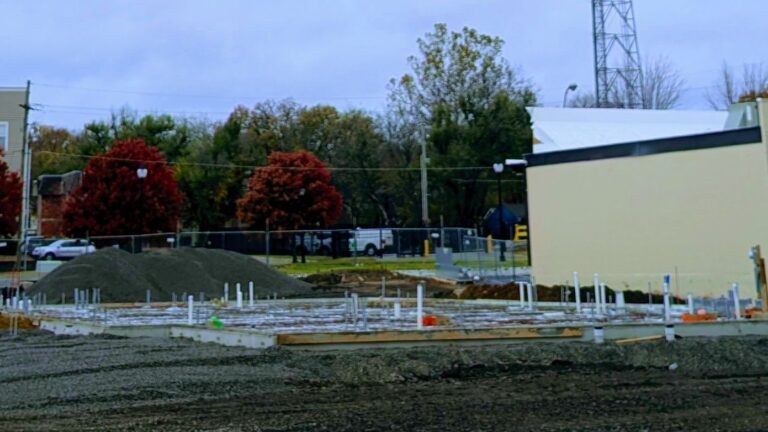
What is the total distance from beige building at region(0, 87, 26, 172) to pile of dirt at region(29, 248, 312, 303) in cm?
3012

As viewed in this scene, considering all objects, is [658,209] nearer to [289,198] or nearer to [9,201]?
[289,198]

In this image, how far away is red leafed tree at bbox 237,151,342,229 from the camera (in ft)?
156

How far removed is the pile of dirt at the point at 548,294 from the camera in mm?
21016

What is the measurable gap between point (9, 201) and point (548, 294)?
30.8 meters

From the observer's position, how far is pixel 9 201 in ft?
137

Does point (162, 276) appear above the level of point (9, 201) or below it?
below

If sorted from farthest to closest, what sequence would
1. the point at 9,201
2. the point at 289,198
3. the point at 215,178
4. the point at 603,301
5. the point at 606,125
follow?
the point at 215,178, the point at 289,198, the point at 9,201, the point at 606,125, the point at 603,301

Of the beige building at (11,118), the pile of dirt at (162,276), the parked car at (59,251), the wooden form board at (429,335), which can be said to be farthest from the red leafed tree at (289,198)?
the wooden form board at (429,335)

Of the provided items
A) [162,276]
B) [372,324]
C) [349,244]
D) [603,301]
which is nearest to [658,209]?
[603,301]

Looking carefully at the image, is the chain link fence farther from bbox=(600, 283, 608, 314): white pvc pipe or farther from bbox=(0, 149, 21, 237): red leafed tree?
bbox=(600, 283, 608, 314): white pvc pipe

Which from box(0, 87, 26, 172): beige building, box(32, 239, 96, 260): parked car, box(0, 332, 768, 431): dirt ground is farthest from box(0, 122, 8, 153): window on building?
box(0, 332, 768, 431): dirt ground

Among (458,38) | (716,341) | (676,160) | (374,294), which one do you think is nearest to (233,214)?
(458,38)

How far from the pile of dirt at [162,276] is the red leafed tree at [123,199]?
14.3 meters

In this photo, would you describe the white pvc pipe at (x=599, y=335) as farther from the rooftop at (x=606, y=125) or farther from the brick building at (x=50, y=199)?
the brick building at (x=50, y=199)
